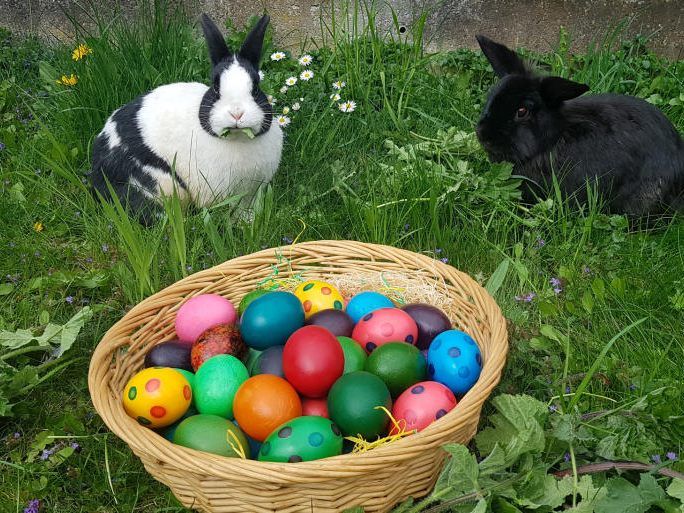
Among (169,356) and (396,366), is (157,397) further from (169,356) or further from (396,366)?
(396,366)

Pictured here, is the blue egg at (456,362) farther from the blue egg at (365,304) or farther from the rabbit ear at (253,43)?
the rabbit ear at (253,43)

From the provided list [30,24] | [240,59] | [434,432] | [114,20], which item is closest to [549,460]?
[434,432]

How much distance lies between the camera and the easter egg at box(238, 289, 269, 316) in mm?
2479

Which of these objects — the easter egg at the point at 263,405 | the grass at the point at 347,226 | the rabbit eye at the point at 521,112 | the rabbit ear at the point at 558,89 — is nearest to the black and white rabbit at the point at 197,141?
the grass at the point at 347,226

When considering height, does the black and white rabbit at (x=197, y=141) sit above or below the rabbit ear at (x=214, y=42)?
below

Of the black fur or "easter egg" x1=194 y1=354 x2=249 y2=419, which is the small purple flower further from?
the black fur

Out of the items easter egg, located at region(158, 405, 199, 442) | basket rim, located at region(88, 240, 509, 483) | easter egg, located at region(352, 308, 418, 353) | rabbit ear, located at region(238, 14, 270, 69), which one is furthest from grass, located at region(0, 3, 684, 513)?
rabbit ear, located at region(238, 14, 270, 69)

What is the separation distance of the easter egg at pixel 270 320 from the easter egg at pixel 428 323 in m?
0.37

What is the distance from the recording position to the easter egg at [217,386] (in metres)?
2.11

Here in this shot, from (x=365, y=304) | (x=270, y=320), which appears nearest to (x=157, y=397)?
(x=270, y=320)

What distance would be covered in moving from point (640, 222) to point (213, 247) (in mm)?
1673

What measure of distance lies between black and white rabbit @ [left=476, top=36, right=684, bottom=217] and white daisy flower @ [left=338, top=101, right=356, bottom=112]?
800mm

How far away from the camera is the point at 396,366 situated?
2137 millimetres

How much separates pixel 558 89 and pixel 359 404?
1.62 metres
